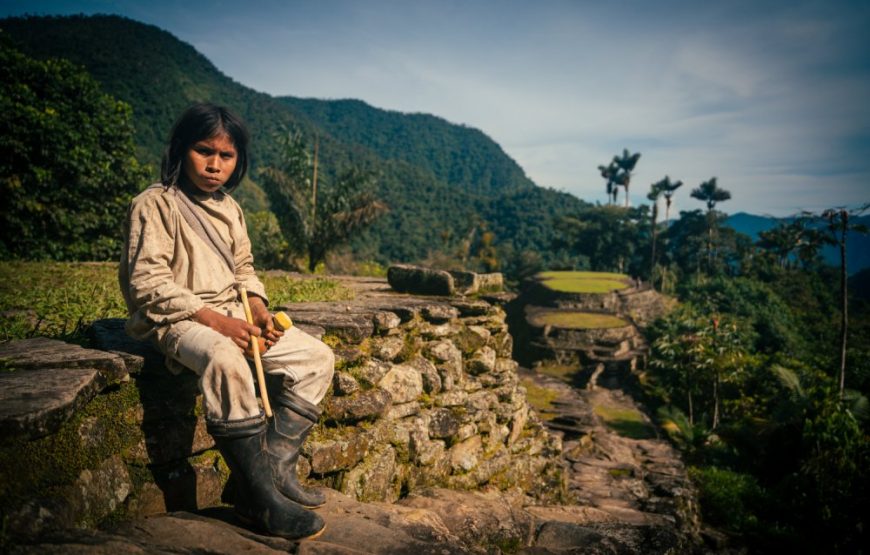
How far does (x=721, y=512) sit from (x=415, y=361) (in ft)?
38.6

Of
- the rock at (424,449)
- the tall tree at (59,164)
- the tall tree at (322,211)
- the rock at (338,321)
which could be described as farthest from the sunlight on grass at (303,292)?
the tall tree at (322,211)

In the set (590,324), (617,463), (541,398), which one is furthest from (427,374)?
(590,324)

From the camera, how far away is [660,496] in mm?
9055

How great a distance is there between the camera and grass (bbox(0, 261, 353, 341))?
354 cm

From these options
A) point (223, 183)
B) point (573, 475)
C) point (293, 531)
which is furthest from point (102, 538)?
point (573, 475)

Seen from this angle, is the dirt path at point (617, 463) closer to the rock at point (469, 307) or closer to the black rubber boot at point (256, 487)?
the rock at point (469, 307)

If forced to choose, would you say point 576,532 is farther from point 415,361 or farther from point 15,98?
point 15,98

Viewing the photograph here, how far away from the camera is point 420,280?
250 inches

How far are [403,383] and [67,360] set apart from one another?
2.54 metres

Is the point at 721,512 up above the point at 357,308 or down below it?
below

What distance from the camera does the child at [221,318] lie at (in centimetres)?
195

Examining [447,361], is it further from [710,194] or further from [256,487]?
[710,194]

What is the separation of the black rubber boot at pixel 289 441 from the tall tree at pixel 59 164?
1299 cm

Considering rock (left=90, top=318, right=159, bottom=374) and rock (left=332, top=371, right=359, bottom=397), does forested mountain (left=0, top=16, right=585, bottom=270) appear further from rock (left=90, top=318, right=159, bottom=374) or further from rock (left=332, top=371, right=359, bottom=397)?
rock (left=332, top=371, right=359, bottom=397)
